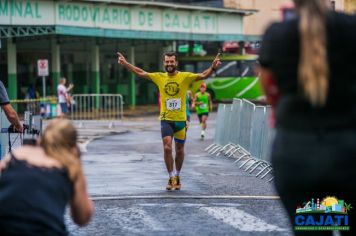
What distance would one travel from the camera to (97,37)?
40.8 m

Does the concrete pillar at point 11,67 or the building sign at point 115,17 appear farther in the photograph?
the concrete pillar at point 11,67

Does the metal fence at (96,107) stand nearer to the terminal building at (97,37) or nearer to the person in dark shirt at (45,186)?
the terminal building at (97,37)

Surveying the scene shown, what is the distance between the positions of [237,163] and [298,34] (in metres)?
12.2

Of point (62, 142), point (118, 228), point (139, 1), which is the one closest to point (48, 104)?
point (139, 1)

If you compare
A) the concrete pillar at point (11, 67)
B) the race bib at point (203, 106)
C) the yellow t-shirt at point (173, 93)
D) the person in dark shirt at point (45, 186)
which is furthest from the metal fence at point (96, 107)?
the person in dark shirt at point (45, 186)

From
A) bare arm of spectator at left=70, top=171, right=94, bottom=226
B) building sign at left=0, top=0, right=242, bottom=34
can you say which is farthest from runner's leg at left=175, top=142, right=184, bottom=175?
building sign at left=0, top=0, right=242, bottom=34

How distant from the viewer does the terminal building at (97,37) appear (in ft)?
120

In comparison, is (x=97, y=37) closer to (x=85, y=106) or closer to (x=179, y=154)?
(x=85, y=106)

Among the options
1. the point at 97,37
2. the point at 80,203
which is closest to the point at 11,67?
the point at 97,37

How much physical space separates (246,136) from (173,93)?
4.82 metres

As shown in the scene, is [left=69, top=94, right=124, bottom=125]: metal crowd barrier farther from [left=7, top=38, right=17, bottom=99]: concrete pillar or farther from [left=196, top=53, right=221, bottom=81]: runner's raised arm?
[left=196, top=53, right=221, bottom=81]: runner's raised arm

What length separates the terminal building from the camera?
36438 millimetres

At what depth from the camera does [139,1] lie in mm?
42531

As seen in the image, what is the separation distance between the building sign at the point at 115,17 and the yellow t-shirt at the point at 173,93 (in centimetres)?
2364
